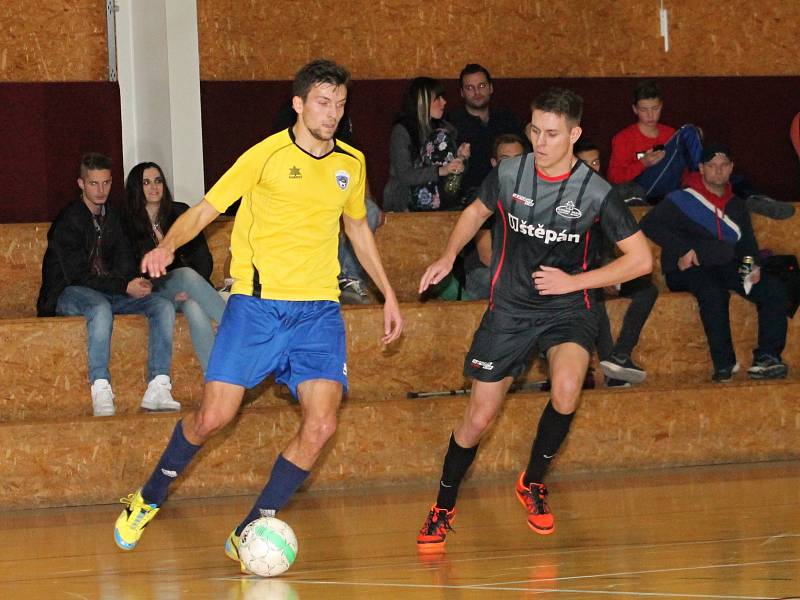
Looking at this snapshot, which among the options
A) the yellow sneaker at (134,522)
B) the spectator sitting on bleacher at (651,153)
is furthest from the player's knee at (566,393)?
the spectator sitting on bleacher at (651,153)

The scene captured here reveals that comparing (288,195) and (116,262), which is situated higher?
(288,195)

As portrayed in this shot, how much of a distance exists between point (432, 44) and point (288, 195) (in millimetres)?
5710

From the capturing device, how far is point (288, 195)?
497 cm

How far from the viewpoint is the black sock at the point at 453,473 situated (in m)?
5.44

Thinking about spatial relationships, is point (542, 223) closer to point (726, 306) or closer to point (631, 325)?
point (631, 325)

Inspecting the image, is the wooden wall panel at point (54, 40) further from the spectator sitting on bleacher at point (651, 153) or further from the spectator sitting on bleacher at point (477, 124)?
the spectator sitting on bleacher at point (651, 153)

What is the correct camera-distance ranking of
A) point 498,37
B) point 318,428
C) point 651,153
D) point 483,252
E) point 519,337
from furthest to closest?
1. point 498,37
2. point 651,153
3. point 483,252
4. point 519,337
5. point 318,428

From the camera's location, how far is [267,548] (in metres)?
4.64

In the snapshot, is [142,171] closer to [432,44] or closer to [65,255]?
[65,255]

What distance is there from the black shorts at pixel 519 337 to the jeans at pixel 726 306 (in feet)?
9.88

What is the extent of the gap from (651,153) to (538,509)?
4.24 meters

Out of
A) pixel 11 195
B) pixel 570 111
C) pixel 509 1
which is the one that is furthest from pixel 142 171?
pixel 509 1

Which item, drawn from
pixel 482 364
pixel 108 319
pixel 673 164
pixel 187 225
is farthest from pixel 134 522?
pixel 673 164

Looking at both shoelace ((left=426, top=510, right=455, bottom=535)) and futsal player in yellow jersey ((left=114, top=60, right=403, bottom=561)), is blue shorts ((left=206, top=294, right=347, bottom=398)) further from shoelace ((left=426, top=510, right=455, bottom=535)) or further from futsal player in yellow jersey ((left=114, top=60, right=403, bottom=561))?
shoelace ((left=426, top=510, right=455, bottom=535))
